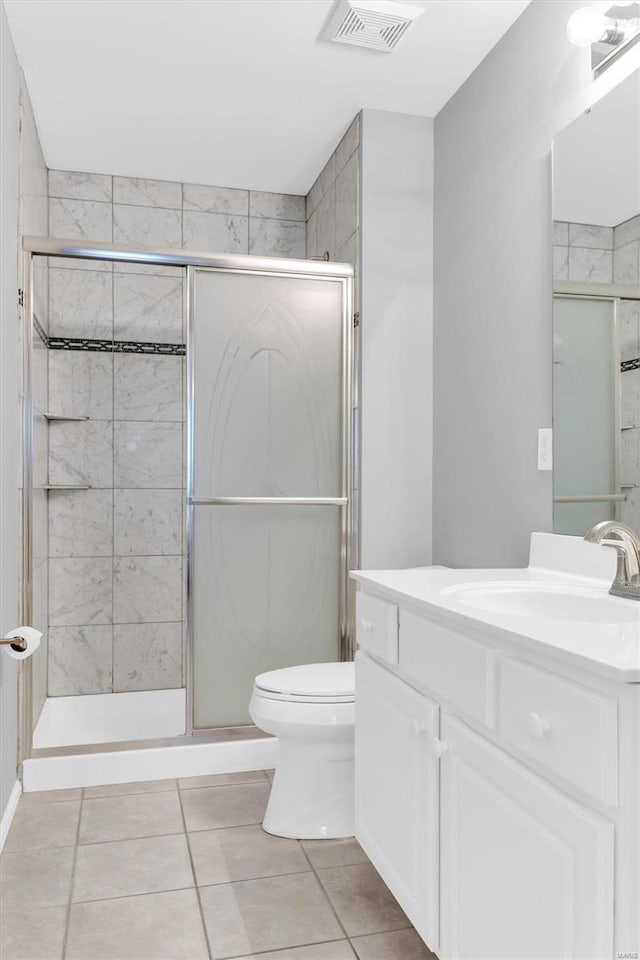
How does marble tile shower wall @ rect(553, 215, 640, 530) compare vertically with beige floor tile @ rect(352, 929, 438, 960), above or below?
above

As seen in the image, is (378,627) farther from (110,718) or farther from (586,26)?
(110,718)

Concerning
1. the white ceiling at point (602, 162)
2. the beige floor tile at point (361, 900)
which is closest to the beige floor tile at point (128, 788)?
the beige floor tile at point (361, 900)

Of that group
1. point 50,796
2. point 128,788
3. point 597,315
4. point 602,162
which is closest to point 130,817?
point 128,788

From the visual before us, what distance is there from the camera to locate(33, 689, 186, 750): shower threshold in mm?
3117

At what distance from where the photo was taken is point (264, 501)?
2.78 m

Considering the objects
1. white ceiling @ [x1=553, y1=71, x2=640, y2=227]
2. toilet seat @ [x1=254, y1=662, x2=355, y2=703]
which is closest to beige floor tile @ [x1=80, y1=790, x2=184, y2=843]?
toilet seat @ [x1=254, y1=662, x2=355, y2=703]

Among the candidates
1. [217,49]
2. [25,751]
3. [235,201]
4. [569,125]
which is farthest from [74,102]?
[25,751]

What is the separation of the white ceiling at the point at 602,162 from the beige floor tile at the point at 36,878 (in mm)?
2227

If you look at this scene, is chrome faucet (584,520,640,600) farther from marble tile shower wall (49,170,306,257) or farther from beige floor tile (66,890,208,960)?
marble tile shower wall (49,170,306,257)

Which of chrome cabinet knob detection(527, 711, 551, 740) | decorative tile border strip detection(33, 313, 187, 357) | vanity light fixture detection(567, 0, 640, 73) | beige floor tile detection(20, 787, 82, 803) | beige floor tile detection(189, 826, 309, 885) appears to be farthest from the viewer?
decorative tile border strip detection(33, 313, 187, 357)

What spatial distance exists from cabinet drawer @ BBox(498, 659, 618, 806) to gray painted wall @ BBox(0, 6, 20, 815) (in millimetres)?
1655

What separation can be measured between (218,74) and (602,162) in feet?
4.79

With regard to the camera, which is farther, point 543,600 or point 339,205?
point 339,205

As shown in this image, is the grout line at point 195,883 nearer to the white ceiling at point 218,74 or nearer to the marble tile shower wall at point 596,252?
the marble tile shower wall at point 596,252
